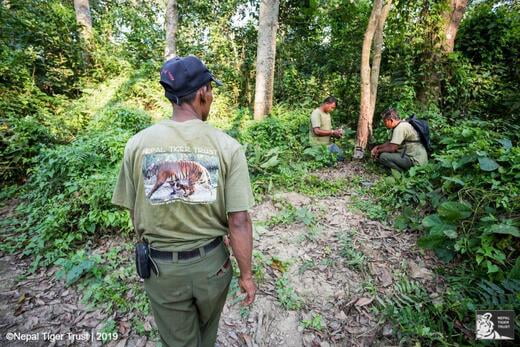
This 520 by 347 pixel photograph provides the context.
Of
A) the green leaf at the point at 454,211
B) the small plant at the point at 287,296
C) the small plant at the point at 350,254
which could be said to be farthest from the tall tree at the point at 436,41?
the small plant at the point at 287,296

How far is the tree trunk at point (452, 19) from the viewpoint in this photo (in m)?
7.47

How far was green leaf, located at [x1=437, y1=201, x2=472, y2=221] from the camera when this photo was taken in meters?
3.44

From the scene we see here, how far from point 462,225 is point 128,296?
417 cm

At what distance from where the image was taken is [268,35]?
747cm

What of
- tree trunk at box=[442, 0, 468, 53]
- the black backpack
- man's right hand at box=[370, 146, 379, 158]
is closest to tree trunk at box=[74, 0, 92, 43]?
man's right hand at box=[370, 146, 379, 158]

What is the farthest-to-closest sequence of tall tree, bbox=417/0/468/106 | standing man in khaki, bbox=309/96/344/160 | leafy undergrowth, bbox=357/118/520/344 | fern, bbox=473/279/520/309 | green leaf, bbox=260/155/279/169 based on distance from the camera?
tall tree, bbox=417/0/468/106, standing man in khaki, bbox=309/96/344/160, green leaf, bbox=260/155/279/169, leafy undergrowth, bbox=357/118/520/344, fern, bbox=473/279/520/309

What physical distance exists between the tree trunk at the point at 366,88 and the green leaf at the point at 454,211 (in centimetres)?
320

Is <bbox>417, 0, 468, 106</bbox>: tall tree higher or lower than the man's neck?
higher

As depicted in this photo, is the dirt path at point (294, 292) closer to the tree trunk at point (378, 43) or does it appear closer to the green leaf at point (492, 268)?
the green leaf at point (492, 268)

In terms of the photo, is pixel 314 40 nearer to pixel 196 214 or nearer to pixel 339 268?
pixel 339 268

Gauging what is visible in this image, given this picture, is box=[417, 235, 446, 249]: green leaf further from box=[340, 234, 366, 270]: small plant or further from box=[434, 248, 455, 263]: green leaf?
box=[340, 234, 366, 270]: small plant

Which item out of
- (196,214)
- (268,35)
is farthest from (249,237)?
(268,35)

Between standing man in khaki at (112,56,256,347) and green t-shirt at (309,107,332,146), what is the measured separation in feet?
17.6

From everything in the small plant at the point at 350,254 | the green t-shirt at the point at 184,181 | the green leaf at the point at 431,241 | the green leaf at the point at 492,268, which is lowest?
the small plant at the point at 350,254
